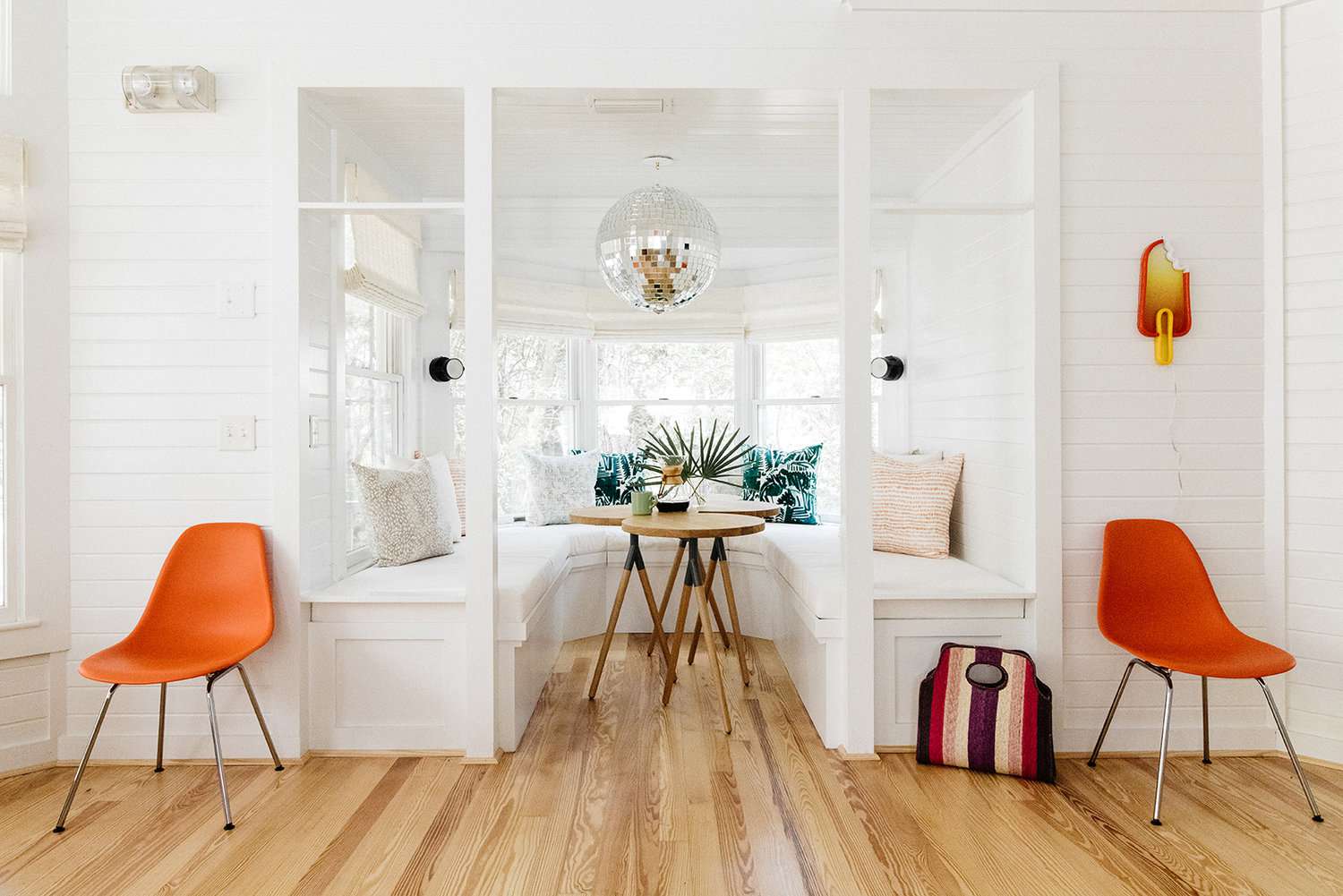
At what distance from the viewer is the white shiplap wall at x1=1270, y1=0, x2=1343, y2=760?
2.80m

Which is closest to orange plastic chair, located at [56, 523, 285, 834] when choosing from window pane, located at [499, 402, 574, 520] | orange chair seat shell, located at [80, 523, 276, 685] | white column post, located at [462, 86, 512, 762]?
orange chair seat shell, located at [80, 523, 276, 685]

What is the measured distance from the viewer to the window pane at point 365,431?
356 cm

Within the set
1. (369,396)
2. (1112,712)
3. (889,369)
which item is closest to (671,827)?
(1112,712)

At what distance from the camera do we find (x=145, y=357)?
9.41 ft

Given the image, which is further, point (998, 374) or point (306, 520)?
point (998, 374)

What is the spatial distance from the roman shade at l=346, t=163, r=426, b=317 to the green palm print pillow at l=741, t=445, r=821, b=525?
6.97ft

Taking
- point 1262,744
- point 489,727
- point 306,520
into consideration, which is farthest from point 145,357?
point 1262,744

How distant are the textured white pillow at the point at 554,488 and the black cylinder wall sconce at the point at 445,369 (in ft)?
2.03

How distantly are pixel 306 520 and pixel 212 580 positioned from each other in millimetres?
356

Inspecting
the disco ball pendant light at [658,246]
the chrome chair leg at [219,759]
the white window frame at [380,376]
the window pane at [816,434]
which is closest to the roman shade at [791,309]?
the window pane at [816,434]

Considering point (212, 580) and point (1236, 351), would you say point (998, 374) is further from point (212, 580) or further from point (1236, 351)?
point (212, 580)

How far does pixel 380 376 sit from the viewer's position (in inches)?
157

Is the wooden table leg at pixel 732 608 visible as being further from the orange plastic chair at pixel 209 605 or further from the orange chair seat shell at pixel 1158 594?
the orange plastic chair at pixel 209 605

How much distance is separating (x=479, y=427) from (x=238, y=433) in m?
0.86
